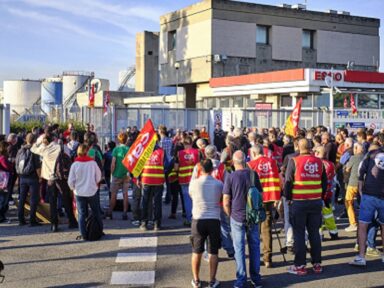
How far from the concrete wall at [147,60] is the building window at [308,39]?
2494cm

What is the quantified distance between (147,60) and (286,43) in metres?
25.9

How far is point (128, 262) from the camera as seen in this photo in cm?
871

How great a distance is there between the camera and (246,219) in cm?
732

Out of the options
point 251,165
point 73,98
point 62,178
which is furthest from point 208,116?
point 73,98

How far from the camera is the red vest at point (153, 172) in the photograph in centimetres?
1081

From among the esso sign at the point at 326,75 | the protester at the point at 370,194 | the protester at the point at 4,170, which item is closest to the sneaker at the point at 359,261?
the protester at the point at 370,194

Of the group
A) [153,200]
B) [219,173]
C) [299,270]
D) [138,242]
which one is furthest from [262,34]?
[299,270]

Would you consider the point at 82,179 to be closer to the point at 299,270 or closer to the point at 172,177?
the point at 172,177

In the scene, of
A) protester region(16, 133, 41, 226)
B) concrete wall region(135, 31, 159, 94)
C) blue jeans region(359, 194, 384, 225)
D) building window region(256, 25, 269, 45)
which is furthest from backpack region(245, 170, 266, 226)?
concrete wall region(135, 31, 159, 94)

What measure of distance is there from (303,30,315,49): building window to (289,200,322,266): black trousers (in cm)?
4448

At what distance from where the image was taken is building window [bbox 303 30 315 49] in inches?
1996

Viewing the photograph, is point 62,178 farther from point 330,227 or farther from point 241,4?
point 241,4

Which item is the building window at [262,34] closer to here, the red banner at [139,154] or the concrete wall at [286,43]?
the concrete wall at [286,43]

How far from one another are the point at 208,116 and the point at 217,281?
18.9m
